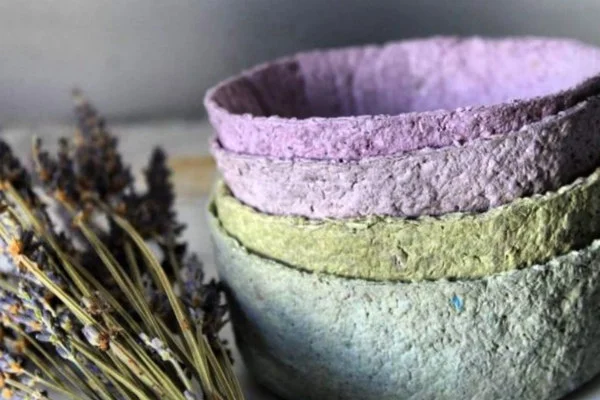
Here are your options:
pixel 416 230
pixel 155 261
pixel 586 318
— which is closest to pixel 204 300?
pixel 155 261

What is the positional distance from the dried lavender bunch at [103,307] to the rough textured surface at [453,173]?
14 centimetres

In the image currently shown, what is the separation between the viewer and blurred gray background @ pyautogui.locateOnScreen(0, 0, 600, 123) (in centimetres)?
104

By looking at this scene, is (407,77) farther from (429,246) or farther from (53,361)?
(53,361)

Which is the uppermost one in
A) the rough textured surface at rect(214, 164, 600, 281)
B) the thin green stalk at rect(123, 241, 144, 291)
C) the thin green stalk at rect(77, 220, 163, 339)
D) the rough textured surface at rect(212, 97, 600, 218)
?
the rough textured surface at rect(212, 97, 600, 218)

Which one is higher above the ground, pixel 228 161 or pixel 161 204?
pixel 228 161

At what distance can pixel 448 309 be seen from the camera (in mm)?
601

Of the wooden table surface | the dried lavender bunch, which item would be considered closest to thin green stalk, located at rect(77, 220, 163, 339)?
the dried lavender bunch

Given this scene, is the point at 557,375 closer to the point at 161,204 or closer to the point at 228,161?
the point at 228,161

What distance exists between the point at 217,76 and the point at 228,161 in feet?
1.56

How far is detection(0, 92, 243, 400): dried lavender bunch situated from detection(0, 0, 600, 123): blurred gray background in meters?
0.31

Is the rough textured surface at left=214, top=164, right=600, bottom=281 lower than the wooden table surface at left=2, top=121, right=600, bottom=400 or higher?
higher

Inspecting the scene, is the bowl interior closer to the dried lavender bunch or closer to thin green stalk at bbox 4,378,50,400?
the dried lavender bunch

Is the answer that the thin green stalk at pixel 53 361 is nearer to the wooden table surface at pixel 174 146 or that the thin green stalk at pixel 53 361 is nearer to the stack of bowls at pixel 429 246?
the stack of bowls at pixel 429 246

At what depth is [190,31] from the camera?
3.55 feet
